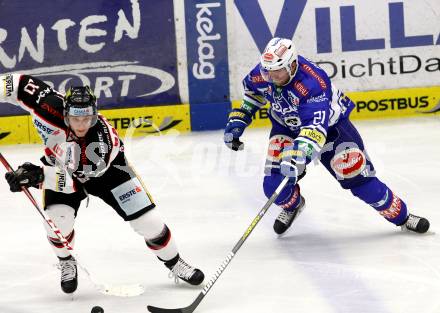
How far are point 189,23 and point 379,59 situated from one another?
1706mm

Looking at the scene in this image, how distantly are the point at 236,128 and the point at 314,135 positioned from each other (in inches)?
25.2

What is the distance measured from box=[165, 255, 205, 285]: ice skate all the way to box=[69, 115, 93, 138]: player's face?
0.83m

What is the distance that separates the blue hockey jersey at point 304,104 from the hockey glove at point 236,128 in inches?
1.9

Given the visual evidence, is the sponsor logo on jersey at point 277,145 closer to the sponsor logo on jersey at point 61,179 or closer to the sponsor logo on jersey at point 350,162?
the sponsor logo on jersey at point 350,162

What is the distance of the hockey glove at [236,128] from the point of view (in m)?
5.20

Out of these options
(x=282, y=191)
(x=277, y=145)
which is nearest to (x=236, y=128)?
(x=277, y=145)

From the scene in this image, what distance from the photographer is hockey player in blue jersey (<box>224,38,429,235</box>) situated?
4.80 meters

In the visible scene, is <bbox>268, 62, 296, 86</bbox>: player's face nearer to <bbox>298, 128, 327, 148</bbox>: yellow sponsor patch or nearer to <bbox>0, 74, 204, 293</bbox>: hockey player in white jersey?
<bbox>298, 128, 327, 148</bbox>: yellow sponsor patch

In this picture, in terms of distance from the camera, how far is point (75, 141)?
4281 millimetres

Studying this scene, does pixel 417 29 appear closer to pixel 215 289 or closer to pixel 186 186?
pixel 186 186

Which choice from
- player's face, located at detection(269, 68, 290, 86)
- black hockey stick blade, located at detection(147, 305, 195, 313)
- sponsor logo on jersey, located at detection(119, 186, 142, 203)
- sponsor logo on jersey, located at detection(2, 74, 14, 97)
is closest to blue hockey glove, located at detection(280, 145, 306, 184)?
player's face, located at detection(269, 68, 290, 86)

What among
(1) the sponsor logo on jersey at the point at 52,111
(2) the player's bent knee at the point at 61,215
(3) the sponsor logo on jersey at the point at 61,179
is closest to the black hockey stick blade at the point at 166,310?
(2) the player's bent knee at the point at 61,215

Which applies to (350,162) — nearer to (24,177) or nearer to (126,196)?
(126,196)

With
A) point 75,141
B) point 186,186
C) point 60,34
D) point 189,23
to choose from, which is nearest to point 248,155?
point 186,186
